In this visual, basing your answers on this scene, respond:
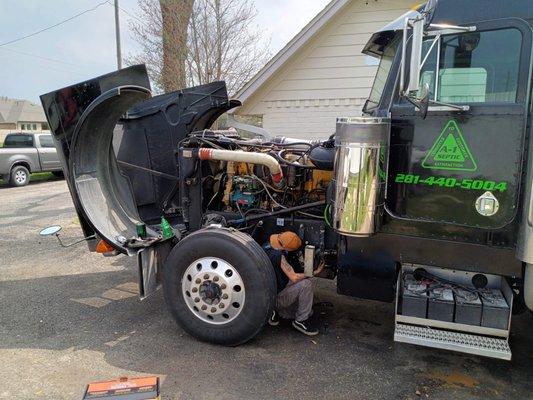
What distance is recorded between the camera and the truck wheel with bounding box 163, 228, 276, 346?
3.74m

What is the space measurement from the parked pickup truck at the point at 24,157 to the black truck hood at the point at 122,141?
40.6 ft

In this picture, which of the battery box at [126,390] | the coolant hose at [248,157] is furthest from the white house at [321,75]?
the battery box at [126,390]

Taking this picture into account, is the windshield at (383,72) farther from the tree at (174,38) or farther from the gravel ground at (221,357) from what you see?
the tree at (174,38)

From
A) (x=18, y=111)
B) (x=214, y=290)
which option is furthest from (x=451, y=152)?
(x=18, y=111)

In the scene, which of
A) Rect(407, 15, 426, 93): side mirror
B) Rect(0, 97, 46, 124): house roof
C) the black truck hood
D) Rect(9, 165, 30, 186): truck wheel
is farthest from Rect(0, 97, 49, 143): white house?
Rect(407, 15, 426, 93): side mirror

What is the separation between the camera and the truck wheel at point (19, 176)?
15.5 m

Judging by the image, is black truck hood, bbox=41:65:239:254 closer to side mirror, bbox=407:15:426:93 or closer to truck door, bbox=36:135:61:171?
side mirror, bbox=407:15:426:93

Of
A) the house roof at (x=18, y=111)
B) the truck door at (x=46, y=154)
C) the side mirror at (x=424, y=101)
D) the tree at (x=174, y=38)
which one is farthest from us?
the house roof at (x=18, y=111)

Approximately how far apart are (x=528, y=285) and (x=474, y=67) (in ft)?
5.13

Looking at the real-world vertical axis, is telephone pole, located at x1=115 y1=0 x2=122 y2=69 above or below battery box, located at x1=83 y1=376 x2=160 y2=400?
above

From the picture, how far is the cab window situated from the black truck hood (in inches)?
102

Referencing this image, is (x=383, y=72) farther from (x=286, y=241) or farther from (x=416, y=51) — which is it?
(x=286, y=241)

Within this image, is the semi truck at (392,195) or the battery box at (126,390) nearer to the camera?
the battery box at (126,390)

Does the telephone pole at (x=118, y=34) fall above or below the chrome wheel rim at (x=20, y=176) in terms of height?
above
